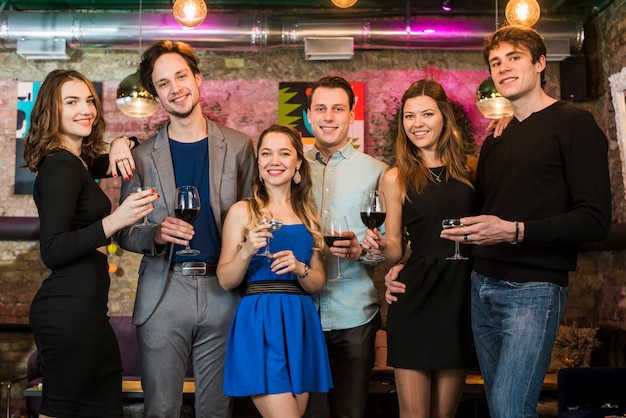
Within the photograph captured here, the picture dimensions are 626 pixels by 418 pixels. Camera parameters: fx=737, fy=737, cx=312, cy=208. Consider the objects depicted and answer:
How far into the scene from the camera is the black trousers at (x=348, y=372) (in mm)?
3012

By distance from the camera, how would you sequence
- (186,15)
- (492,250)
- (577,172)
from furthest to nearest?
(186,15) < (492,250) < (577,172)

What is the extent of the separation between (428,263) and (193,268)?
915 mm

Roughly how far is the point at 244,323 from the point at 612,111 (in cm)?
467

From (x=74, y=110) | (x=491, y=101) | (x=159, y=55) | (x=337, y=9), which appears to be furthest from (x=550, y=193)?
(x=337, y=9)

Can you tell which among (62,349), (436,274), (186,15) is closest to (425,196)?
(436,274)

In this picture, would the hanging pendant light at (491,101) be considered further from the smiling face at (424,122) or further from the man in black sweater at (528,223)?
the man in black sweater at (528,223)

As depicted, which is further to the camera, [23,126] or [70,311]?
[23,126]

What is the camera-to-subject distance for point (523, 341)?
2.38 meters

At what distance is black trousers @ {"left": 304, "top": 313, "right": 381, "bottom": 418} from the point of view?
9.88 feet

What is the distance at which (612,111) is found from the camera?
20.7ft

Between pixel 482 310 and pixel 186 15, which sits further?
pixel 186 15

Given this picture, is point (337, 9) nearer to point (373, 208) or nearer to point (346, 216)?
point (346, 216)

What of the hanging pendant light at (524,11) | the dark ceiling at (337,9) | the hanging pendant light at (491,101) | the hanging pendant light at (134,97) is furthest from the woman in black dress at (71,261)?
the dark ceiling at (337,9)

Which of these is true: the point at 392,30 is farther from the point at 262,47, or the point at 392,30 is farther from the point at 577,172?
the point at 577,172
